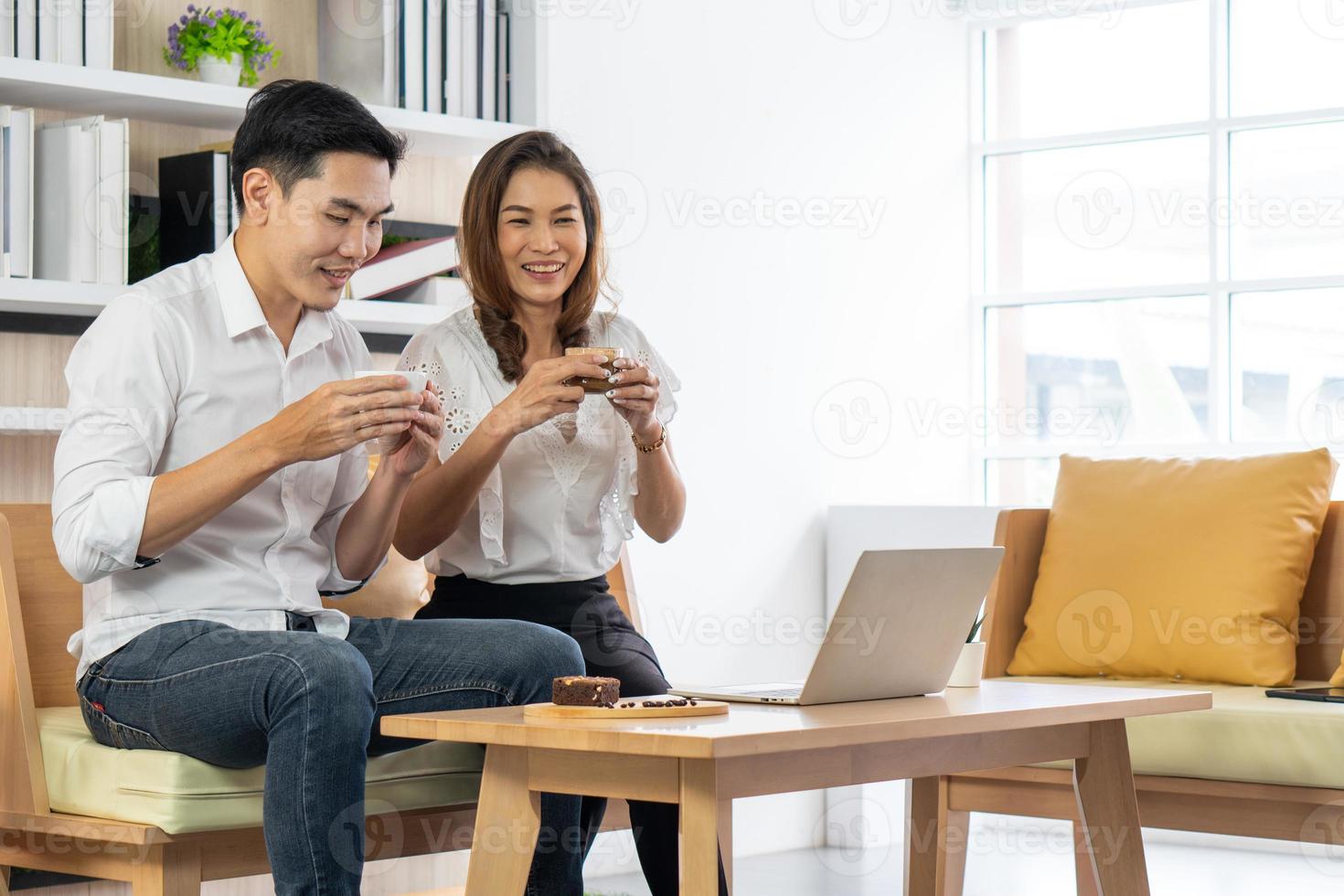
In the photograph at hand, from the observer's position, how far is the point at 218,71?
308 cm

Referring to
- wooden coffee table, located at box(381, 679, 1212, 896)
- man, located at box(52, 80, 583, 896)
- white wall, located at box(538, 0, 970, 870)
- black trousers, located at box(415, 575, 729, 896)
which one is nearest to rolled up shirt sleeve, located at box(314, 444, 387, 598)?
man, located at box(52, 80, 583, 896)

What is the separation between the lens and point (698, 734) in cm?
151

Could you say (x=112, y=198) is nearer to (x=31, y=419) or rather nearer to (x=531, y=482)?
(x=31, y=419)

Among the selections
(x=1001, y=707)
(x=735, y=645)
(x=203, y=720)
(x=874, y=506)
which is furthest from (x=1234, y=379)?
(x=203, y=720)

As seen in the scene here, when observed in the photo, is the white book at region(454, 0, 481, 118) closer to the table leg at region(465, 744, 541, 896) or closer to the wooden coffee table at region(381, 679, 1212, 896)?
the wooden coffee table at region(381, 679, 1212, 896)

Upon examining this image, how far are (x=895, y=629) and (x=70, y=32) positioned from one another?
1.85 meters

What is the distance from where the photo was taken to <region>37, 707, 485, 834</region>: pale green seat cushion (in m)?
1.93

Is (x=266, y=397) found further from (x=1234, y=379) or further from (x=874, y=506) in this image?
(x=1234, y=379)

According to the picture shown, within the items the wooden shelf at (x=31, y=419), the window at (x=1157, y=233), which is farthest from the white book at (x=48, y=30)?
the window at (x=1157, y=233)

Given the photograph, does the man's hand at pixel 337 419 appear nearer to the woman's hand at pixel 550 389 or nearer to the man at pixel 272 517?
the man at pixel 272 517

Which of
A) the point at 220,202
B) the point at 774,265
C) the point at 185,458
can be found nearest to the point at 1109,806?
the point at 185,458

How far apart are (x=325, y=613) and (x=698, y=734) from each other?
2.68ft

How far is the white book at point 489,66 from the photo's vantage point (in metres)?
3.46

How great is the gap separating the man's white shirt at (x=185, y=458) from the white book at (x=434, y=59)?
1.23m
